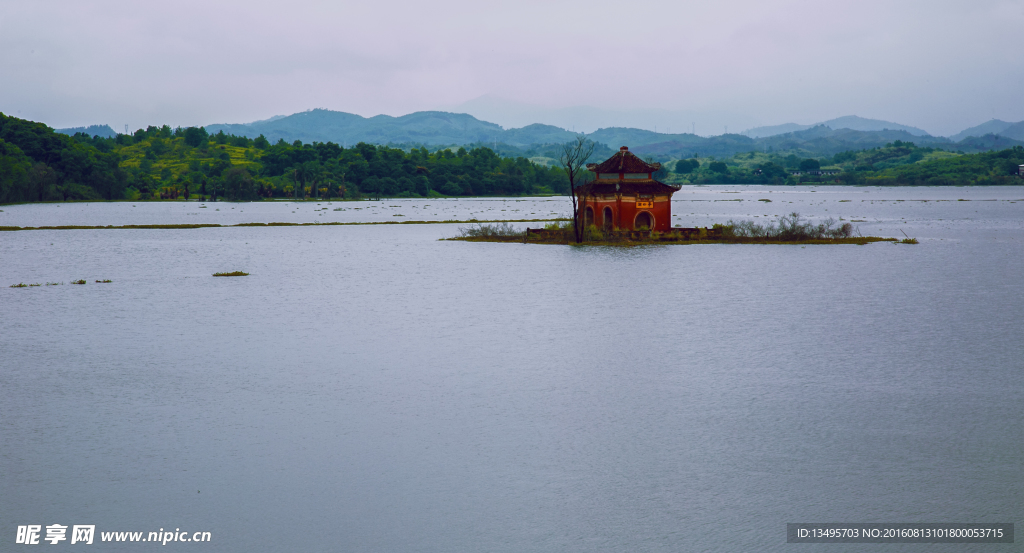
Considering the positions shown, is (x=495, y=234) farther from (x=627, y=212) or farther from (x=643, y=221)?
(x=643, y=221)

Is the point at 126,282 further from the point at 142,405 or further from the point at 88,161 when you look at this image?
the point at 88,161

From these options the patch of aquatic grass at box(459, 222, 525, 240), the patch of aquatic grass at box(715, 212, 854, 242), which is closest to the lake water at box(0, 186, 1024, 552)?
the patch of aquatic grass at box(715, 212, 854, 242)

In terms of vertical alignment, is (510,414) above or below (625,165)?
below

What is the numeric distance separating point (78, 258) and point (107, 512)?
190 feet

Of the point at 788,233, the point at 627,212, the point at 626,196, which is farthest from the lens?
the point at 788,233

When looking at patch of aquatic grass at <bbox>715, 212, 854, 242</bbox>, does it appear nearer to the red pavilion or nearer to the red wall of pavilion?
the red wall of pavilion

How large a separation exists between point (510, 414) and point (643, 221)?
180 feet

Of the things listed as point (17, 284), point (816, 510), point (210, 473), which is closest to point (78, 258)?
point (17, 284)

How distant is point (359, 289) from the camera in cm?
4384

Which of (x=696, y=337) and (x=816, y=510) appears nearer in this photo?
(x=816, y=510)

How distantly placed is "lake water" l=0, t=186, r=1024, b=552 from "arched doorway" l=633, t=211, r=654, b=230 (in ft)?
96.0

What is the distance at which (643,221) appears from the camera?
71250 millimetres

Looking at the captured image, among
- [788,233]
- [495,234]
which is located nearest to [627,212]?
[495,234]

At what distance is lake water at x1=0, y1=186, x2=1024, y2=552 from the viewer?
1259 centimetres
